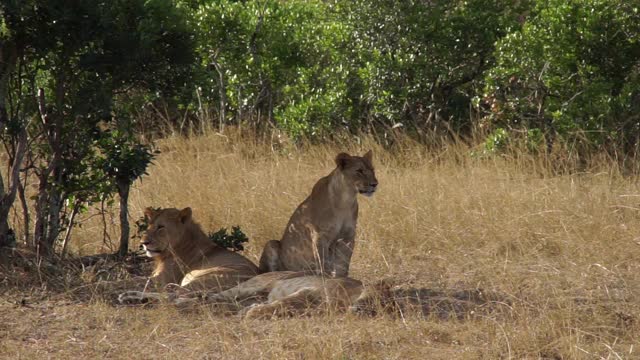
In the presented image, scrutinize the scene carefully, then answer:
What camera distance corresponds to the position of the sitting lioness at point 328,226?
26.1 feet

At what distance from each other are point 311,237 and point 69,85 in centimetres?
195

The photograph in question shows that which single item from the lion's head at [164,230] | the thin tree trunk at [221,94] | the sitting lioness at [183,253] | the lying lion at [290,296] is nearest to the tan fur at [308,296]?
the lying lion at [290,296]

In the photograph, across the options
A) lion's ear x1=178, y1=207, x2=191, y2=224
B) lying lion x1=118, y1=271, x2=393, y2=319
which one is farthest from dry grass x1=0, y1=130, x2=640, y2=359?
lion's ear x1=178, y1=207, x2=191, y2=224

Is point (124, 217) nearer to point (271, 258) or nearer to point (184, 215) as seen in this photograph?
point (184, 215)

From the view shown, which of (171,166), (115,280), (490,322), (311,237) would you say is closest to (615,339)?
(490,322)

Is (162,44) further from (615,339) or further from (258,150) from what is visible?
(258,150)

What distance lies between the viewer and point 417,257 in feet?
28.6

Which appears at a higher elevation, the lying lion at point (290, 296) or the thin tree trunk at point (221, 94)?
the thin tree trunk at point (221, 94)

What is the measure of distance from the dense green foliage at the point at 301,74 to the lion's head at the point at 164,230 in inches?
14.8

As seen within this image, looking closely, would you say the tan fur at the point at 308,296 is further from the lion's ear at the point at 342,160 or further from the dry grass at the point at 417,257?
the lion's ear at the point at 342,160

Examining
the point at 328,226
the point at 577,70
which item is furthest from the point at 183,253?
the point at 577,70

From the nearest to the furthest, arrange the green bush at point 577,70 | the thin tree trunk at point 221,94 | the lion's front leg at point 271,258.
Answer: the lion's front leg at point 271,258 < the green bush at point 577,70 < the thin tree trunk at point 221,94

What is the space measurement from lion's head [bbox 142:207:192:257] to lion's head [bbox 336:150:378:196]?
43.9 inches

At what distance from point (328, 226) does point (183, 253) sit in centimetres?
103
